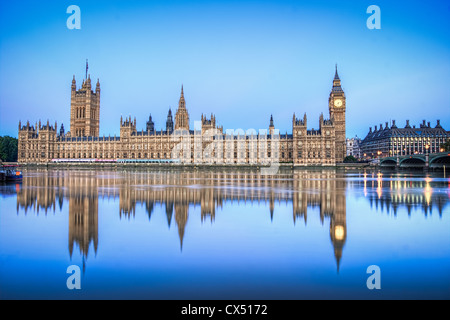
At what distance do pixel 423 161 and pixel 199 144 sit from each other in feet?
187

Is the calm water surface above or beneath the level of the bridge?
beneath

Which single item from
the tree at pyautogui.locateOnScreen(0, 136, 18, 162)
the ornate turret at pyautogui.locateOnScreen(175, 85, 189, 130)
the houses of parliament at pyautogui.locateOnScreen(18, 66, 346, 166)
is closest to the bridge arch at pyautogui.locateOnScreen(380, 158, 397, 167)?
the houses of parliament at pyautogui.locateOnScreen(18, 66, 346, 166)

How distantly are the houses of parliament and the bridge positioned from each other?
1489cm

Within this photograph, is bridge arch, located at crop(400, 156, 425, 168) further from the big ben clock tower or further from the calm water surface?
the calm water surface

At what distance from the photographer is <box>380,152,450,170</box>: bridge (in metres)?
73.5

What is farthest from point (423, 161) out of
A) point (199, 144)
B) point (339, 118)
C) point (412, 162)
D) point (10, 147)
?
point (10, 147)

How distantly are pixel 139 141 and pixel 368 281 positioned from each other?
11047 cm

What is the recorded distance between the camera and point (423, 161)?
88.8 m

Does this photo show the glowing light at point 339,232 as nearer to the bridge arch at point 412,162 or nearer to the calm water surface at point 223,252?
the calm water surface at point 223,252

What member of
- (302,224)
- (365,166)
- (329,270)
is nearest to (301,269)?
(329,270)

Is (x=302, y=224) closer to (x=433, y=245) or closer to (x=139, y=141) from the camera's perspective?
(x=433, y=245)

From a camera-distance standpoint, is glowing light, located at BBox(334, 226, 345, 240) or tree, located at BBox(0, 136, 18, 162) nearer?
glowing light, located at BBox(334, 226, 345, 240)

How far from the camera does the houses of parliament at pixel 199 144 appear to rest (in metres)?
105

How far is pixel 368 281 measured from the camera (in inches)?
297
